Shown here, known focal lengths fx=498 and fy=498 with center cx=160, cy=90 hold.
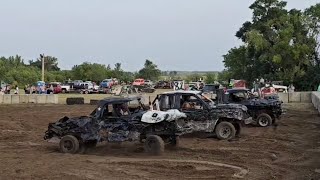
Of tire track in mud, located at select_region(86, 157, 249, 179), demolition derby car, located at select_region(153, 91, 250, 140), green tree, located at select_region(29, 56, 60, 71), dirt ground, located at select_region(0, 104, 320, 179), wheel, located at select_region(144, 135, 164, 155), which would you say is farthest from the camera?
green tree, located at select_region(29, 56, 60, 71)

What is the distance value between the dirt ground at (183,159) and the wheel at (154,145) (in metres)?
0.22

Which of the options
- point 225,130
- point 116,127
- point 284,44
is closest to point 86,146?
point 116,127

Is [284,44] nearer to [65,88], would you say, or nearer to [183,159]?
[65,88]

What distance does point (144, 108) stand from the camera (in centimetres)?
1464

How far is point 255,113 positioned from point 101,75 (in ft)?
285

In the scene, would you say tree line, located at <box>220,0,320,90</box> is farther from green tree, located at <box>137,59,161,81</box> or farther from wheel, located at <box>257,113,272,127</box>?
green tree, located at <box>137,59,161,81</box>

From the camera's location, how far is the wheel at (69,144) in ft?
45.0

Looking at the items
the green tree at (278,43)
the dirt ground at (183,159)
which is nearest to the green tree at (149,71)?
the green tree at (278,43)

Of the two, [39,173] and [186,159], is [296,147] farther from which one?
[39,173]

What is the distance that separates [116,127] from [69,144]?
4.72 feet

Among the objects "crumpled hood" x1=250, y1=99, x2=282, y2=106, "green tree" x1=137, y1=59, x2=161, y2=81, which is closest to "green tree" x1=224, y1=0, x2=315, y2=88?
"crumpled hood" x1=250, y1=99, x2=282, y2=106

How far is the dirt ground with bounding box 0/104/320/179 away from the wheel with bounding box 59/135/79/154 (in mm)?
215

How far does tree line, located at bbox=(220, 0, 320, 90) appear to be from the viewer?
166 ft

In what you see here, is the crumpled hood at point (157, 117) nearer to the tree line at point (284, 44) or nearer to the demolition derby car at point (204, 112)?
the demolition derby car at point (204, 112)
